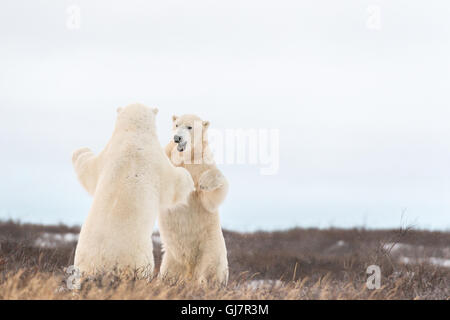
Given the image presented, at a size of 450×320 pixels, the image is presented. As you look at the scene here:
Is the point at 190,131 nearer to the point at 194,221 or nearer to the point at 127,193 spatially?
the point at 194,221

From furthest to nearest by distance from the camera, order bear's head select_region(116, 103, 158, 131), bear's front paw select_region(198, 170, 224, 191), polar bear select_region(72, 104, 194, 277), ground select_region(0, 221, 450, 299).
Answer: bear's front paw select_region(198, 170, 224, 191)
bear's head select_region(116, 103, 158, 131)
polar bear select_region(72, 104, 194, 277)
ground select_region(0, 221, 450, 299)

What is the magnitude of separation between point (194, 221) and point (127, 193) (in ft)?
4.09

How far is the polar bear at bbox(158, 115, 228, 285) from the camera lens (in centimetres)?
565

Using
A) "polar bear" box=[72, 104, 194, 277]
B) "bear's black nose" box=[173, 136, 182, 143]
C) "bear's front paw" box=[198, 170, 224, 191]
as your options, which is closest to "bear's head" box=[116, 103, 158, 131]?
"polar bear" box=[72, 104, 194, 277]

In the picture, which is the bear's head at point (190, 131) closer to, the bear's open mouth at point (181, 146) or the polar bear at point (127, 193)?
the bear's open mouth at point (181, 146)

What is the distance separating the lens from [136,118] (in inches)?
207

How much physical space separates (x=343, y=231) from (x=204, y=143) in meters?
12.2

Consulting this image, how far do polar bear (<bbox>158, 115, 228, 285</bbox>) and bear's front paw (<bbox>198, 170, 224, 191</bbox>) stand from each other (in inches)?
0.4

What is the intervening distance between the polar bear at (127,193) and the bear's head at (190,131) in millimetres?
472

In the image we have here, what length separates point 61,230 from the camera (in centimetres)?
1672

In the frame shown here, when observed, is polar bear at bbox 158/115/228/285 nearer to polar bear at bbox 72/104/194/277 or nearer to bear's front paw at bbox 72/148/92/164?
polar bear at bbox 72/104/194/277

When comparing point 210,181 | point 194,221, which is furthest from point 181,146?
point 194,221
